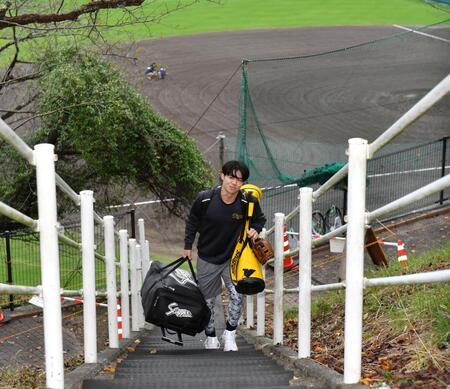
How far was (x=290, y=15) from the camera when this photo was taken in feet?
147

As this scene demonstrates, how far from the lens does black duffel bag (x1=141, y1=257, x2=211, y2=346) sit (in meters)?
5.61

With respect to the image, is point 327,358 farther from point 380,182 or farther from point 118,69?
point 380,182

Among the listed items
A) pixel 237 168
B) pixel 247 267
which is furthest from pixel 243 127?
pixel 237 168

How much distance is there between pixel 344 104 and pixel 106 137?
320 inches

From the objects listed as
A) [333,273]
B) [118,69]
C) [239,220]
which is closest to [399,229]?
[333,273]

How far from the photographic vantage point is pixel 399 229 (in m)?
13.3

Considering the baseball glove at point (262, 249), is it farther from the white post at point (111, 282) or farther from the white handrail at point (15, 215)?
the white handrail at point (15, 215)

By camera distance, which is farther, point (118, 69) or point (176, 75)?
point (176, 75)

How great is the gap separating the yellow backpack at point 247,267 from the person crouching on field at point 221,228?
0.05 m

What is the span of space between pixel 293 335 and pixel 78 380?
3.22 metres

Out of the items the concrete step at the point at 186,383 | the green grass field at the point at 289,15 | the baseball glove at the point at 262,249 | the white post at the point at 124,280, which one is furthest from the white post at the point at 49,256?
the green grass field at the point at 289,15

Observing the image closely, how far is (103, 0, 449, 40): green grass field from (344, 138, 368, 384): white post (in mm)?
35689

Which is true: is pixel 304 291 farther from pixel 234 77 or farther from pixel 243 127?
pixel 234 77

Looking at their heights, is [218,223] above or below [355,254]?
above
